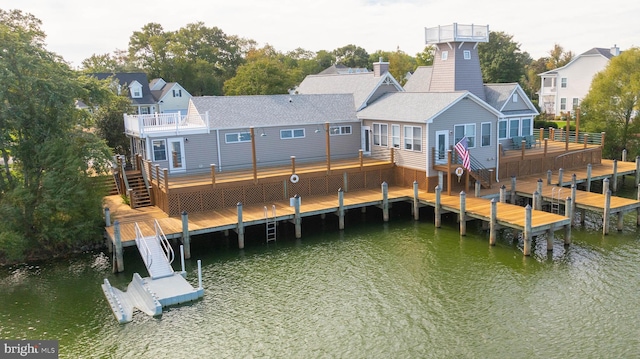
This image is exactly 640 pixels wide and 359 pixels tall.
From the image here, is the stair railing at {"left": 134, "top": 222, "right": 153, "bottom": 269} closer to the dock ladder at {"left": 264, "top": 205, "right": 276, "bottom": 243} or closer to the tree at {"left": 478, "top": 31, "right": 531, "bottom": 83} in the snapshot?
the dock ladder at {"left": 264, "top": 205, "right": 276, "bottom": 243}

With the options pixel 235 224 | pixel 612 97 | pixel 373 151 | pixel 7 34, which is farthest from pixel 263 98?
pixel 612 97

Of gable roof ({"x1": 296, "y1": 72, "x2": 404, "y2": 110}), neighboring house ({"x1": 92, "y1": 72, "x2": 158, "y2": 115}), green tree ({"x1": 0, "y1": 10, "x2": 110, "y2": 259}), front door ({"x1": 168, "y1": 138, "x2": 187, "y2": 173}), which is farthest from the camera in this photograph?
neighboring house ({"x1": 92, "y1": 72, "x2": 158, "y2": 115})

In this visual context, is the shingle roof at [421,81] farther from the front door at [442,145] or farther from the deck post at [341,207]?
the deck post at [341,207]

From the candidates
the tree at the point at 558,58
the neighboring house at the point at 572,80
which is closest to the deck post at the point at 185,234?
the neighboring house at the point at 572,80

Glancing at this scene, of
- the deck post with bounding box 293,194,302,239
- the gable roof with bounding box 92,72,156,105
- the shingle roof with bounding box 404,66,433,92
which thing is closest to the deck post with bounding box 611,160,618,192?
the shingle roof with bounding box 404,66,433,92

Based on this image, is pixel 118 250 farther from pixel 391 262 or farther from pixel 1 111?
pixel 391 262

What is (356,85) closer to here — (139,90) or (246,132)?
(246,132)

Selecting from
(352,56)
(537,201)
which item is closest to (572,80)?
(537,201)

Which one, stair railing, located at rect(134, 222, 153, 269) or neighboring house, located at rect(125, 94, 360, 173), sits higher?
neighboring house, located at rect(125, 94, 360, 173)
